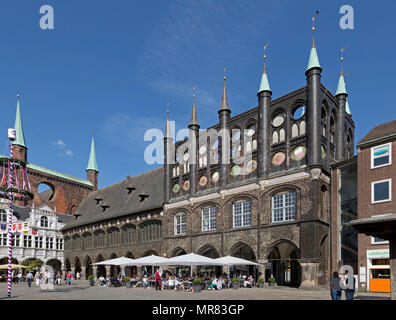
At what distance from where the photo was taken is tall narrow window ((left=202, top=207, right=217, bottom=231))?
3997 cm

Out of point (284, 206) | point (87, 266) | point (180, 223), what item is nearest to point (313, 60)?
point (284, 206)

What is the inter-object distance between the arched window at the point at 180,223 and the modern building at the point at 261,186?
11cm

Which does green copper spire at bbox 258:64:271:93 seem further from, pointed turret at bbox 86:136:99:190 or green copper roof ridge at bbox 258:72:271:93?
pointed turret at bbox 86:136:99:190

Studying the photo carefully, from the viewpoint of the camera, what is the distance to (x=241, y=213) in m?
37.4

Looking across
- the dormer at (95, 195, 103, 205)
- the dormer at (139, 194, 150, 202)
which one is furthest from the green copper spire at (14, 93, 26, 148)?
the dormer at (139, 194, 150, 202)

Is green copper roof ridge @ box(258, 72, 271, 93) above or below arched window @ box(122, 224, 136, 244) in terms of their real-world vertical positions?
above

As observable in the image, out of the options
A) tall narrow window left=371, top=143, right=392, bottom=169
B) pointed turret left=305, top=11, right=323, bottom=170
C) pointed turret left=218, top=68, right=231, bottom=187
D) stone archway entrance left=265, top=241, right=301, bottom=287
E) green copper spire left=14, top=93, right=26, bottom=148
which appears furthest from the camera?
green copper spire left=14, top=93, right=26, bottom=148

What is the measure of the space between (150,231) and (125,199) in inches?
368

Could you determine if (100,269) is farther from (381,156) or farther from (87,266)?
(381,156)

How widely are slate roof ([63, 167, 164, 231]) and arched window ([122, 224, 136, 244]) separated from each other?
70.1 inches

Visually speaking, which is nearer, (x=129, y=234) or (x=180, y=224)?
(x=180, y=224)
